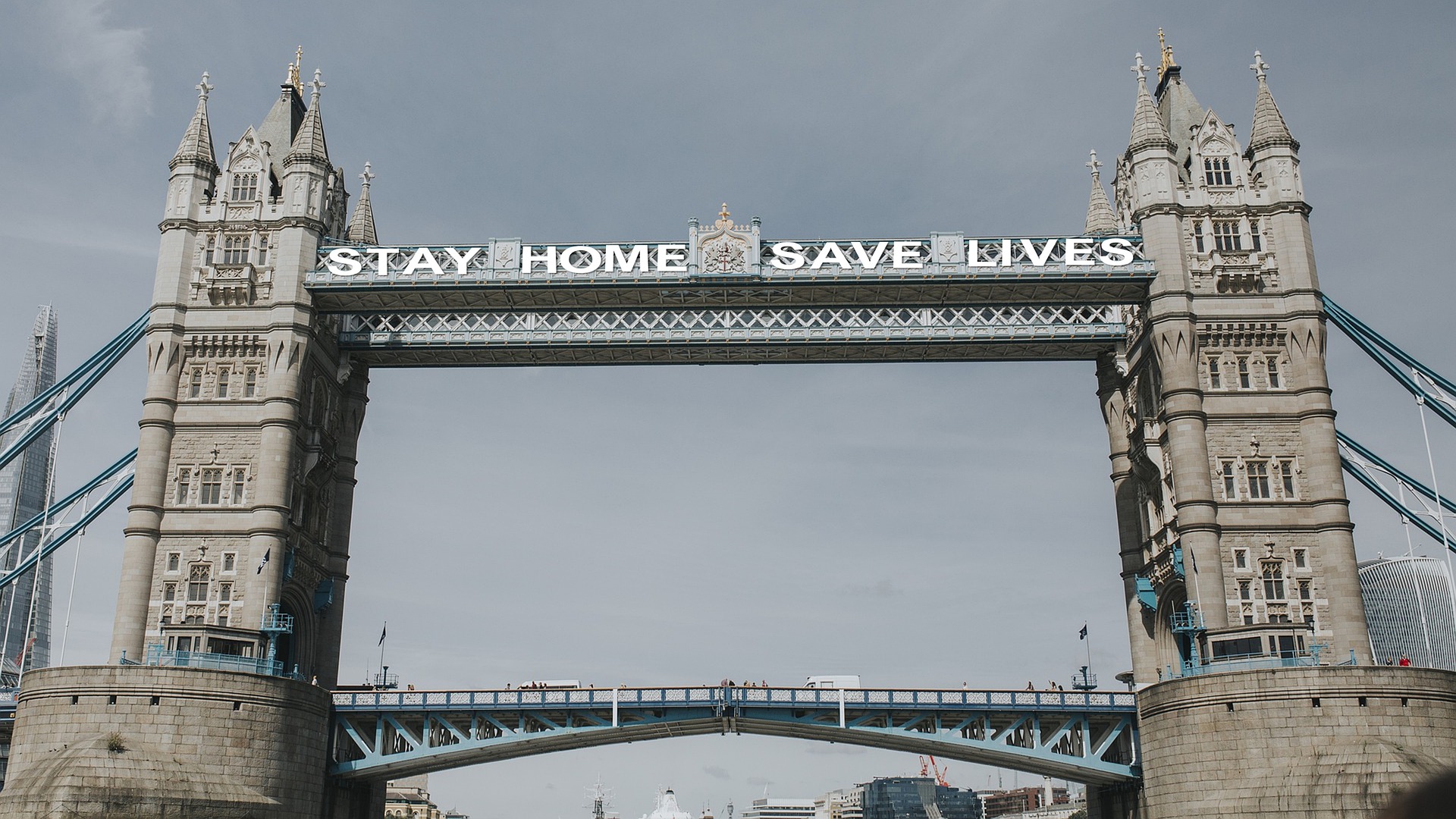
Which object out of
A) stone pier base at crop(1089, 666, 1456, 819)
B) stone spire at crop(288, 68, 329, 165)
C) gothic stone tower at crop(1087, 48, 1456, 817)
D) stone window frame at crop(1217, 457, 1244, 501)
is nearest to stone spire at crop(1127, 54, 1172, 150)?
gothic stone tower at crop(1087, 48, 1456, 817)

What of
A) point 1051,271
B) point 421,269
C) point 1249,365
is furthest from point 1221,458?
point 421,269

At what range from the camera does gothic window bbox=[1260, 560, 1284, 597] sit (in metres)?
56.1

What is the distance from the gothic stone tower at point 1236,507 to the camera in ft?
163

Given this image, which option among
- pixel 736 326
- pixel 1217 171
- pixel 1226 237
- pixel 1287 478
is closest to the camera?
pixel 1287 478

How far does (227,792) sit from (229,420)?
17.4 m

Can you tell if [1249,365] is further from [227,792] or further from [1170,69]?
[227,792]

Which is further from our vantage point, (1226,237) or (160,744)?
(1226,237)

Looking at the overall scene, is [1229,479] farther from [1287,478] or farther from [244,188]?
[244,188]

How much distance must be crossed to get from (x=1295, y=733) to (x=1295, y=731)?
2.4 inches

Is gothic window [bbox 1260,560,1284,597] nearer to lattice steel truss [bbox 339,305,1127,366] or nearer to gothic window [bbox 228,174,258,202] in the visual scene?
lattice steel truss [bbox 339,305,1127,366]

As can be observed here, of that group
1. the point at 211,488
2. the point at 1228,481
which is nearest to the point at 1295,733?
the point at 1228,481

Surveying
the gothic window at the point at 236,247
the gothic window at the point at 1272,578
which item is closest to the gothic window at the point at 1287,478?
the gothic window at the point at 1272,578

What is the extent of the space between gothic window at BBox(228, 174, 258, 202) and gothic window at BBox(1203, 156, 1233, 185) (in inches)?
1794

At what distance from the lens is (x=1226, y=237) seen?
200ft
